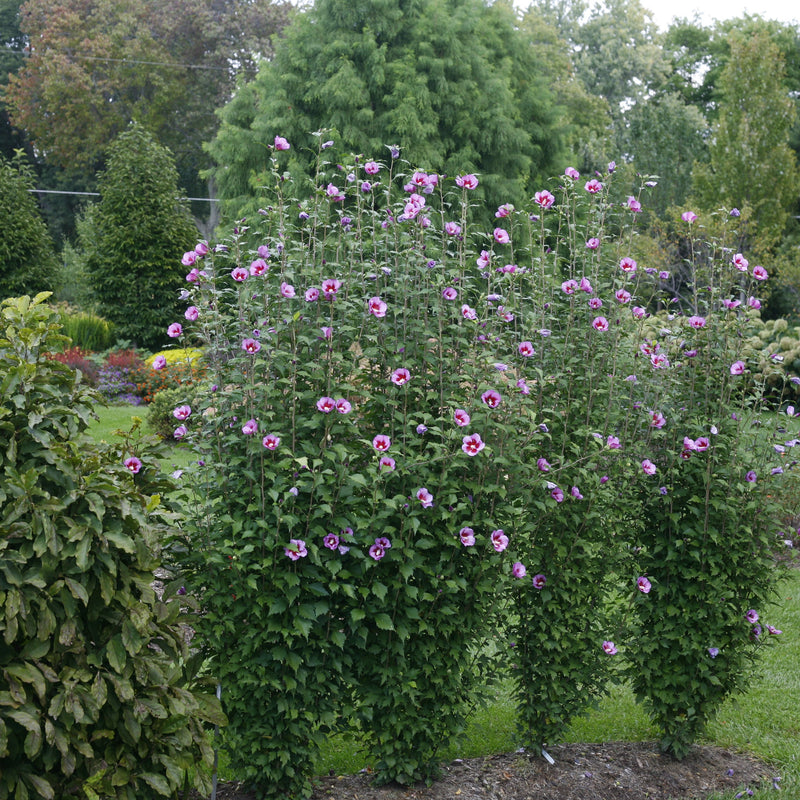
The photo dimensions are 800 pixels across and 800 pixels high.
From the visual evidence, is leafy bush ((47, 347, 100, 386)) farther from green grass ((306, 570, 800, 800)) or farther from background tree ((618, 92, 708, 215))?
background tree ((618, 92, 708, 215))

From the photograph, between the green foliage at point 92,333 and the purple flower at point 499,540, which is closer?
the purple flower at point 499,540

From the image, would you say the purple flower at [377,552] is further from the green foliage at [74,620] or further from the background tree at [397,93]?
the background tree at [397,93]

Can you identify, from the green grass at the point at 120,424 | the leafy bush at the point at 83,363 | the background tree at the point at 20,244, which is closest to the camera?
the green grass at the point at 120,424

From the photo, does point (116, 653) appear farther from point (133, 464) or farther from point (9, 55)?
point (9, 55)

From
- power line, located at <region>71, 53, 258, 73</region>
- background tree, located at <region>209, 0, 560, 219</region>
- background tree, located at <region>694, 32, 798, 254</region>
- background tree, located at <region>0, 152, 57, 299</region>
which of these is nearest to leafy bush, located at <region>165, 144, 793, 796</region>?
background tree, located at <region>209, 0, 560, 219</region>

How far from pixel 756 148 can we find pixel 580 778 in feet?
50.2

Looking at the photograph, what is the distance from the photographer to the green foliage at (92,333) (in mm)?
15250

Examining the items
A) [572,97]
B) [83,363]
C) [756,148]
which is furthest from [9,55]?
[756,148]

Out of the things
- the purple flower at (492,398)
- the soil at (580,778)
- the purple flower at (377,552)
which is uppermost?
the purple flower at (492,398)

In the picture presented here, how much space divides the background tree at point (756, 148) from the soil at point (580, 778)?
13.9 metres

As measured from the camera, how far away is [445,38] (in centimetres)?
1291

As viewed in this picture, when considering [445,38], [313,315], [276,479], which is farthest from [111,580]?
[445,38]

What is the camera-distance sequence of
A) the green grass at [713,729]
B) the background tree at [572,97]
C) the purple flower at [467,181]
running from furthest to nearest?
the background tree at [572,97] → the green grass at [713,729] → the purple flower at [467,181]

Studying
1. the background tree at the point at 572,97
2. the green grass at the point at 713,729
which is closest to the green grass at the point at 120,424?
the green grass at the point at 713,729
